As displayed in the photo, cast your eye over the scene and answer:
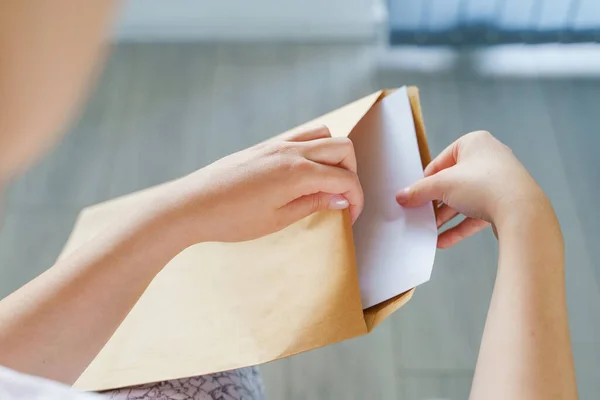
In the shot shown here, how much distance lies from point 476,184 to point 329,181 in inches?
4.7

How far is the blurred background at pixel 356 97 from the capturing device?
1.10 m

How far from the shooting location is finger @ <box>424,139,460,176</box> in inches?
21.6

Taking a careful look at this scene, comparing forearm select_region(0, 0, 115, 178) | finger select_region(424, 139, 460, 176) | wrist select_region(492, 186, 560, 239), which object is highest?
forearm select_region(0, 0, 115, 178)

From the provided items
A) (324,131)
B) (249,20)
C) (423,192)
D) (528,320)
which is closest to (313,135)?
(324,131)

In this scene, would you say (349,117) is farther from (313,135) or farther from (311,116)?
(311,116)

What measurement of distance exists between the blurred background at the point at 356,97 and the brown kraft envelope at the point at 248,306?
560 millimetres

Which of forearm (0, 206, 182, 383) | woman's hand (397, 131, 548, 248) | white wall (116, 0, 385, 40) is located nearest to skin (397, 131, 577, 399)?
woman's hand (397, 131, 548, 248)

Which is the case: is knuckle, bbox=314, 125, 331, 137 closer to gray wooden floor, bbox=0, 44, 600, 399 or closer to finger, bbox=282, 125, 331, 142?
finger, bbox=282, 125, 331, 142

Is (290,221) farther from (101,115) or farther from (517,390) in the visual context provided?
(101,115)

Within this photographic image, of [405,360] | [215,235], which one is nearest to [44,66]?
[215,235]

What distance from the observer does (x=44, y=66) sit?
0.25 meters

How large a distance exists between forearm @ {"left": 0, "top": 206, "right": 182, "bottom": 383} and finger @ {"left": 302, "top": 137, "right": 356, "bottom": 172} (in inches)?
5.3

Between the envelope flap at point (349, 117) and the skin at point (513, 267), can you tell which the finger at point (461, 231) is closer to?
the skin at point (513, 267)

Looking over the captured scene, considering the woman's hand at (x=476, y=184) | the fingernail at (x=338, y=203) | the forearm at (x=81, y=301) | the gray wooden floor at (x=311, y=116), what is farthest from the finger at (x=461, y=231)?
the gray wooden floor at (x=311, y=116)
